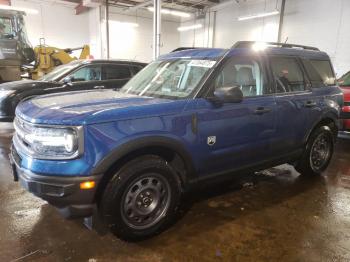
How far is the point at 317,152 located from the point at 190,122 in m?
2.55

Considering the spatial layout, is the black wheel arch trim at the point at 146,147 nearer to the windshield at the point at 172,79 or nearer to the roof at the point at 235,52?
the windshield at the point at 172,79

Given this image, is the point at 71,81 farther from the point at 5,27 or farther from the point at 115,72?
the point at 5,27

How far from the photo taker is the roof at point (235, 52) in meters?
3.18

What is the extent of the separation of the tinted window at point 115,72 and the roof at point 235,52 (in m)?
3.33

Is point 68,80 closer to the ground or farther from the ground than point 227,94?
closer to the ground

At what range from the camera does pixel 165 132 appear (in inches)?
99.6

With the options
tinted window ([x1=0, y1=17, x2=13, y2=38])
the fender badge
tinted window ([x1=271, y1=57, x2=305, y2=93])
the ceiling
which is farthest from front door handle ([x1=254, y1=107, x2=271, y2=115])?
the ceiling

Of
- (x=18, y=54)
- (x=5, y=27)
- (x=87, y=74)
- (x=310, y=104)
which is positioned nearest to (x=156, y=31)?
(x=87, y=74)

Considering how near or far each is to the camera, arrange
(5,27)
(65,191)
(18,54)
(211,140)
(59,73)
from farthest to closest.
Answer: (5,27), (18,54), (59,73), (211,140), (65,191)

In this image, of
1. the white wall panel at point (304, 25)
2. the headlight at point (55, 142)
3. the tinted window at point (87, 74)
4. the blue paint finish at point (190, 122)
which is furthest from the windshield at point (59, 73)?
the white wall panel at point (304, 25)

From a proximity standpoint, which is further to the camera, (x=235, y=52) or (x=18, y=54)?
(x=18, y=54)

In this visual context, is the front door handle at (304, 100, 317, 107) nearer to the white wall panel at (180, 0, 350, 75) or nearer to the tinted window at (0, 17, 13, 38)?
the white wall panel at (180, 0, 350, 75)

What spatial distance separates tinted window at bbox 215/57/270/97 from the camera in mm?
3066

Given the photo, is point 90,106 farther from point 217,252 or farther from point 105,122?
point 217,252
